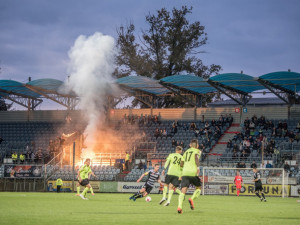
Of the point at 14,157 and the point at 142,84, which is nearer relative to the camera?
the point at 14,157

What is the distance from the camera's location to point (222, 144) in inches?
1788

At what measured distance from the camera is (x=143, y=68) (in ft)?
209

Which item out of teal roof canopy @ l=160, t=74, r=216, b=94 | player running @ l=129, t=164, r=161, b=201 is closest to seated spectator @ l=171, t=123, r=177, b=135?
teal roof canopy @ l=160, t=74, r=216, b=94

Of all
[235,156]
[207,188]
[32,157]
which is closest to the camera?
[207,188]

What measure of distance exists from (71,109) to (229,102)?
20085 millimetres

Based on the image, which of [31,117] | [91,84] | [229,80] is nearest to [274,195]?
[229,80]

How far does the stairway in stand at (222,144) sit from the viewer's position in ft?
136

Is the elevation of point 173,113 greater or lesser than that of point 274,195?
greater

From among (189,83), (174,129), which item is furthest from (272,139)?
(174,129)

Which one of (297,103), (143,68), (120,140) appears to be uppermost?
(143,68)

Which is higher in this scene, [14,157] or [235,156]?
[235,156]

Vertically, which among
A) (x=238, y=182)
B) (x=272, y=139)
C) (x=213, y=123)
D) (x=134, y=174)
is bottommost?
(x=238, y=182)

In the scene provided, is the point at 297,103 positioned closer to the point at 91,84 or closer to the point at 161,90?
the point at 161,90

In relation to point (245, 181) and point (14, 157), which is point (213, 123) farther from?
point (14, 157)
